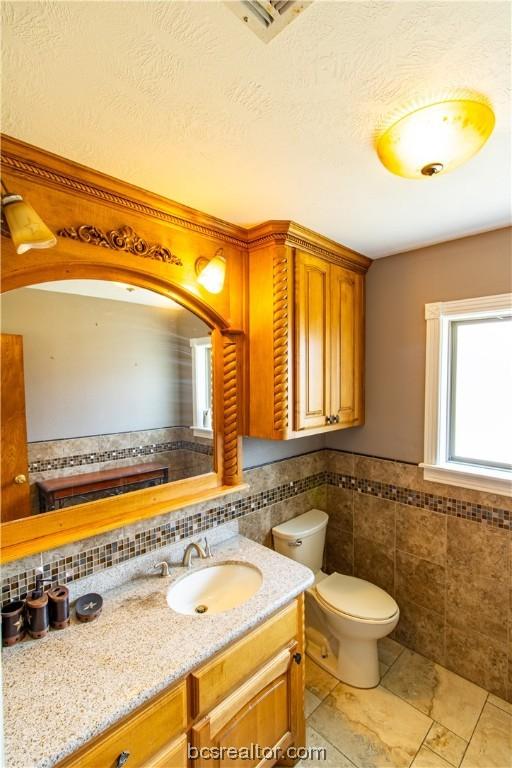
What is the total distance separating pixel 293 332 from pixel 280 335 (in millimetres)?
89

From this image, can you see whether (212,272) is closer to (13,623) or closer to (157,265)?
(157,265)

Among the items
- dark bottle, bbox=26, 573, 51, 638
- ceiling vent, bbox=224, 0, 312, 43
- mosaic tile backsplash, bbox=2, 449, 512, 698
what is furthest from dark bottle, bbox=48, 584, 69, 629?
ceiling vent, bbox=224, 0, 312, 43

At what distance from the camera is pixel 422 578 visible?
2.01m

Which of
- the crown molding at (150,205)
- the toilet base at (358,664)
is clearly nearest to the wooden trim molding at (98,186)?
the crown molding at (150,205)

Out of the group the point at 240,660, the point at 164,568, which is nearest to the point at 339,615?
the point at 240,660

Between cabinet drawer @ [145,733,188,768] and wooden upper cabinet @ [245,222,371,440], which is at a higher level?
wooden upper cabinet @ [245,222,371,440]

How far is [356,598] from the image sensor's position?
1.89m

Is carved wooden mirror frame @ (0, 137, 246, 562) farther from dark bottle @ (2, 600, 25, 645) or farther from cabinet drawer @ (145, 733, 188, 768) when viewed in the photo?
cabinet drawer @ (145, 733, 188, 768)

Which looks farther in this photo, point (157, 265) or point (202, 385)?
point (202, 385)

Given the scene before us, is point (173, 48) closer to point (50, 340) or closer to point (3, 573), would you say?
point (50, 340)

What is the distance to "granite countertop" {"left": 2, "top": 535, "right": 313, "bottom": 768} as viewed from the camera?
2.76ft

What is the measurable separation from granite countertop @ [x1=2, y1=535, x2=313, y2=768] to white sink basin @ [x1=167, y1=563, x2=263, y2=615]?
0.26ft

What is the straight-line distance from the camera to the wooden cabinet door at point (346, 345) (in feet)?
6.56

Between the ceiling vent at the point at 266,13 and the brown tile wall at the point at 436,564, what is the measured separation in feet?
6.68
